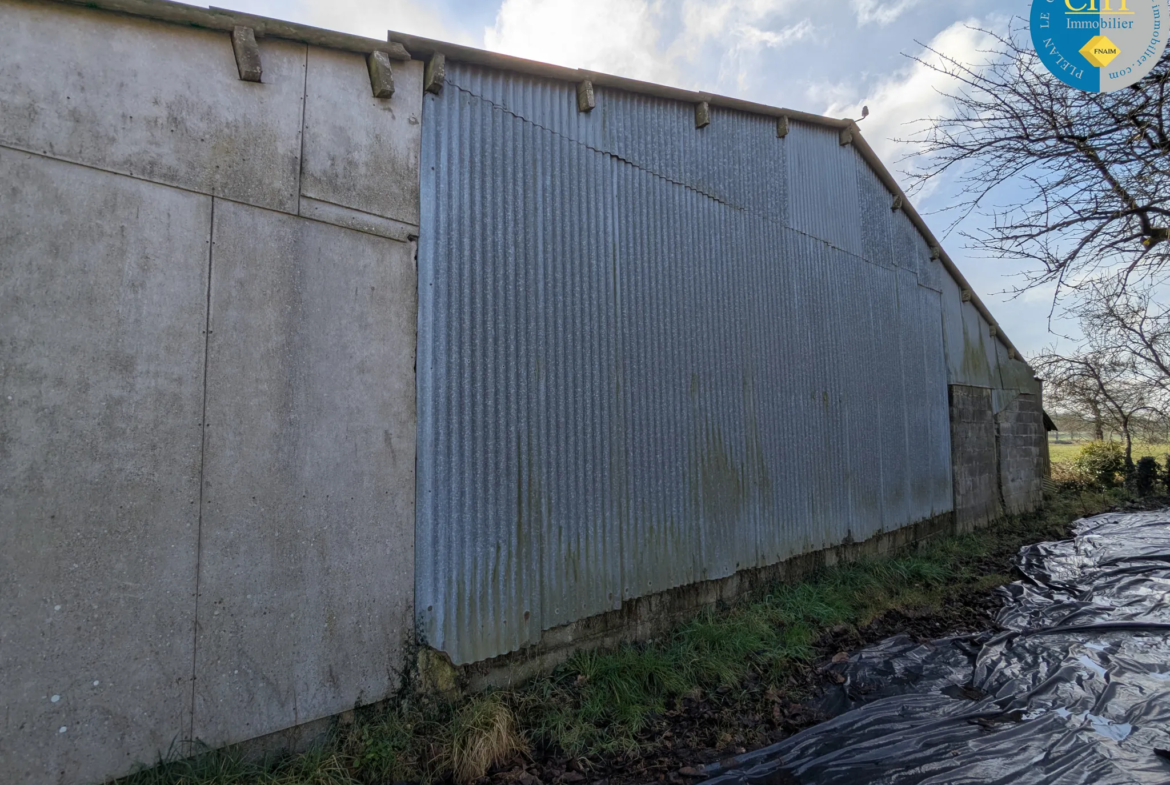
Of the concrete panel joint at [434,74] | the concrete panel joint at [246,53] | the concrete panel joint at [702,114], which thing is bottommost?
the concrete panel joint at [246,53]

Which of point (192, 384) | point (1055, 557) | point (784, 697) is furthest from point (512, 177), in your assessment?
point (1055, 557)

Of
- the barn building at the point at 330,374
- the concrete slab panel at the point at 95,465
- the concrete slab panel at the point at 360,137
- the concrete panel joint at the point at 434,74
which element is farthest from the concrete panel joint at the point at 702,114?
the concrete slab panel at the point at 95,465

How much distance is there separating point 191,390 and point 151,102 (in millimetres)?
1425

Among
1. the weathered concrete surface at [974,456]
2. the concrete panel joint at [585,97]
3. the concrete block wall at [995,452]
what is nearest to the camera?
the concrete panel joint at [585,97]

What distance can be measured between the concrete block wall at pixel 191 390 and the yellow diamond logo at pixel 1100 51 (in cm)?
534

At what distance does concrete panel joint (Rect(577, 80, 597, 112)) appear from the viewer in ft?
15.5

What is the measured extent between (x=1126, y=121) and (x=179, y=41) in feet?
21.2

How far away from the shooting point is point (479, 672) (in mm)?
3727

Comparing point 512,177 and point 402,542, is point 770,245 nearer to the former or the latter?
point 512,177

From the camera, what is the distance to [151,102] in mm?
2809

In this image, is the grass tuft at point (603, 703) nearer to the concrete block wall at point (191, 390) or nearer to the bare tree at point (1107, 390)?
the concrete block wall at point (191, 390)

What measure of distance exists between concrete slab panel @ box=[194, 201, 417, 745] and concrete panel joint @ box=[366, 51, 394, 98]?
0.92 m

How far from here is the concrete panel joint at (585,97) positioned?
4.71 m

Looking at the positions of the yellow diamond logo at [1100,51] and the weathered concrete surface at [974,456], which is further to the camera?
the weathered concrete surface at [974,456]
